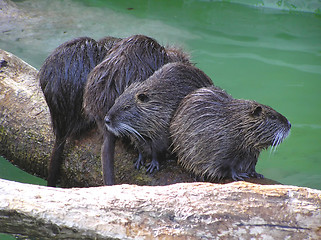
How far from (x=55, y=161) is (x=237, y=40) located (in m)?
3.19

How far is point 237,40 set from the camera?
18.8 feet

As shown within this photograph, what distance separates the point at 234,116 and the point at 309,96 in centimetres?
230

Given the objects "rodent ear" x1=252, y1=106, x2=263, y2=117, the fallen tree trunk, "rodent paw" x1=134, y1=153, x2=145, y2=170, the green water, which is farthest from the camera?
the green water

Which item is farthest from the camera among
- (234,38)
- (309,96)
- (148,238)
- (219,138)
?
(234,38)

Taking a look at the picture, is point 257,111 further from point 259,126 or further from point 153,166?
point 153,166

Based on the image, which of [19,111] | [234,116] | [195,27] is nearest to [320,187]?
[234,116]

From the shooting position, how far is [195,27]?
600 cm

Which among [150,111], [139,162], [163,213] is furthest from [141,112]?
[163,213]

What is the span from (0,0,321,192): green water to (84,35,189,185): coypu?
4.47ft

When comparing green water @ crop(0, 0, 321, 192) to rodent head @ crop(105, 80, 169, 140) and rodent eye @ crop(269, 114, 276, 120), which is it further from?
rodent head @ crop(105, 80, 169, 140)

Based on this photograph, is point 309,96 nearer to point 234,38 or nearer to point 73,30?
point 234,38

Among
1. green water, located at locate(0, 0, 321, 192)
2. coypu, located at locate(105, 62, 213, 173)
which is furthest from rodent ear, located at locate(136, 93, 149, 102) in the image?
green water, located at locate(0, 0, 321, 192)

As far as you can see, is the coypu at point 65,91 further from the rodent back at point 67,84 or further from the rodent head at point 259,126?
the rodent head at point 259,126

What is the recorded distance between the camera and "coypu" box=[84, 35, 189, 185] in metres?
2.93
